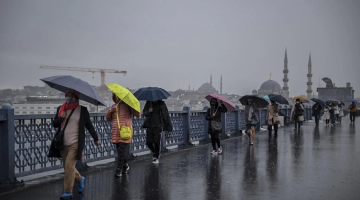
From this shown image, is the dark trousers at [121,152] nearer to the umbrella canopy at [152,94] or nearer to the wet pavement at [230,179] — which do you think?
the wet pavement at [230,179]

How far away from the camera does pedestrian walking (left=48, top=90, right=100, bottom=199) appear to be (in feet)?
19.9

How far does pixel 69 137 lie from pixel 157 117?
365 centimetres

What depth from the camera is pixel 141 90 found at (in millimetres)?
9789

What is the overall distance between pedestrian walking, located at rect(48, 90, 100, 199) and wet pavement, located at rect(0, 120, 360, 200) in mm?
467

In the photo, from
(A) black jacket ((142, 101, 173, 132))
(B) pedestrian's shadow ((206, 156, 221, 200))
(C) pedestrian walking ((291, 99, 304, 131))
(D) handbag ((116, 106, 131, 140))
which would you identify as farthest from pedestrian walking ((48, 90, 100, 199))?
(C) pedestrian walking ((291, 99, 304, 131))

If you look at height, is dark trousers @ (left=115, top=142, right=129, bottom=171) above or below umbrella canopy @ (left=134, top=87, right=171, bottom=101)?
below

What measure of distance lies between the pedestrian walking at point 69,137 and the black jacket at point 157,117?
11.2 ft

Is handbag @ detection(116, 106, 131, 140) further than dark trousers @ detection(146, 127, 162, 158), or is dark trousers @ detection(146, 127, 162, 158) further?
dark trousers @ detection(146, 127, 162, 158)

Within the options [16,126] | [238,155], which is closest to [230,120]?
[238,155]

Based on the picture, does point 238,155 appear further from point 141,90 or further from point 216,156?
point 141,90

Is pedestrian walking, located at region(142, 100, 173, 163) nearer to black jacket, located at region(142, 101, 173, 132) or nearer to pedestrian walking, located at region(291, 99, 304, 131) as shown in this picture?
black jacket, located at region(142, 101, 173, 132)

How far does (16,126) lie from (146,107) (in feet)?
10.4

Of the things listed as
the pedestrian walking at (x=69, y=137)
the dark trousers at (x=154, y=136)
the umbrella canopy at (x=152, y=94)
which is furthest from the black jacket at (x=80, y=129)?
the dark trousers at (x=154, y=136)

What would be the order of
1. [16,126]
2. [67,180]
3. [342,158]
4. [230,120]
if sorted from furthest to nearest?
[230,120] → [342,158] → [16,126] → [67,180]
